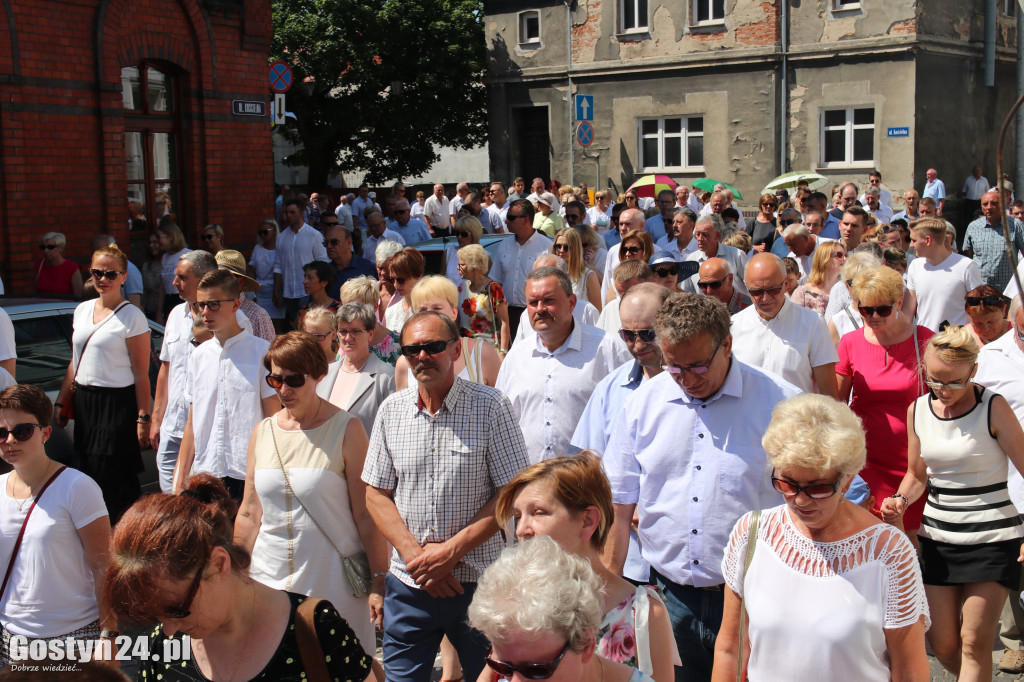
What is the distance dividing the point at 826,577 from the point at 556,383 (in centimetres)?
220

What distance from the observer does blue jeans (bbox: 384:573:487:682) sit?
4.06m

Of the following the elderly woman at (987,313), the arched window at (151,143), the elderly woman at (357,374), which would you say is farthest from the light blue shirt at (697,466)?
the arched window at (151,143)

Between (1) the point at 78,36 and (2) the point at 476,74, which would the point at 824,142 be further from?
(1) the point at 78,36

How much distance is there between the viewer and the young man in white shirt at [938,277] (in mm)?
8000

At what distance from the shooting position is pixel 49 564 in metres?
4.00

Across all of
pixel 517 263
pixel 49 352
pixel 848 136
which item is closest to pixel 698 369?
pixel 49 352

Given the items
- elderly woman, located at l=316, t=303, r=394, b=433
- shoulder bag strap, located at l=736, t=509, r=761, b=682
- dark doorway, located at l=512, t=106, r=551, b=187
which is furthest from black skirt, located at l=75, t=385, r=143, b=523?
dark doorway, located at l=512, t=106, r=551, b=187

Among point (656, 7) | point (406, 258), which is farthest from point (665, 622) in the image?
point (656, 7)

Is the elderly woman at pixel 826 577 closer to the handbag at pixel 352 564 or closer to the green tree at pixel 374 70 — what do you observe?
the handbag at pixel 352 564

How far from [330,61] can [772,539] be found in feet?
106

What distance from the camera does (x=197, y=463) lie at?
17.3 feet

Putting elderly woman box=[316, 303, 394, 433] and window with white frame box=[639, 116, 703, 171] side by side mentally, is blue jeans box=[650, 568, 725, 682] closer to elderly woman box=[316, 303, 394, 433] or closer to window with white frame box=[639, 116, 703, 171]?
elderly woman box=[316, 303, 394, 433]

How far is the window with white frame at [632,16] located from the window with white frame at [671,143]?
2725 mm

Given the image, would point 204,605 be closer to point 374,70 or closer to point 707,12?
point 707,12
